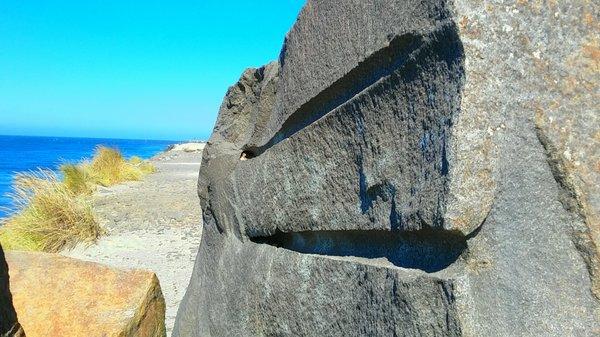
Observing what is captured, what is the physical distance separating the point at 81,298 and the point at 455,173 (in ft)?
6.87

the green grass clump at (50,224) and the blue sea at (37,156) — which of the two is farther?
the blue sea at (37,156)

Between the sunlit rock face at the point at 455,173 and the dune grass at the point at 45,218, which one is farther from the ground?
the sunlit rock face at the point at 455,173

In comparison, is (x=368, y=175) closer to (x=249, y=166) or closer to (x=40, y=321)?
(x=249, y=166)

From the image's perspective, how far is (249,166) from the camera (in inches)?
97.0

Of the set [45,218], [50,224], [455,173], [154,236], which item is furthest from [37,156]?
[455,173]

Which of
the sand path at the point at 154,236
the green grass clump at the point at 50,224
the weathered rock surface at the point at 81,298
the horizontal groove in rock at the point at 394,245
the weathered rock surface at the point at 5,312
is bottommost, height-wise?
the sand path at the point at 154,236

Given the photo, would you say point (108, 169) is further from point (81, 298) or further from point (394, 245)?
→ point (394, 245)

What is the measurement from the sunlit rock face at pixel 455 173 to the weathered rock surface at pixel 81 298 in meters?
1.16

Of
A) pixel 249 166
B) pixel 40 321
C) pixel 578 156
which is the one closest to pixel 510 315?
pixel 578 156

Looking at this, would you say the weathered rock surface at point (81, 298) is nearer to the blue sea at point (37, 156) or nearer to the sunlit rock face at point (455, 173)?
the sunlit rock face at point (455, 173)

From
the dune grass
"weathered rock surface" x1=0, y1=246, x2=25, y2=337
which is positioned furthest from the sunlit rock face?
the dune grass

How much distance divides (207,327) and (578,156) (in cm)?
170

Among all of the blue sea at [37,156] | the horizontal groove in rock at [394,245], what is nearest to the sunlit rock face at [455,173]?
the horizontal groove in rock at [394,245]

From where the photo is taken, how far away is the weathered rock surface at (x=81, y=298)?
2.68 metres
